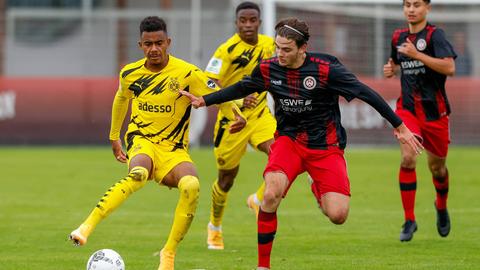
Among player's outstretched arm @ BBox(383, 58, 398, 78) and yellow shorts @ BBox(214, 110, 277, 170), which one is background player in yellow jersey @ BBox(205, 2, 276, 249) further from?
player's outstretched arm @ BBox(383, 58, 398, 78)

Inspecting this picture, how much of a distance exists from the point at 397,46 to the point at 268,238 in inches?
141

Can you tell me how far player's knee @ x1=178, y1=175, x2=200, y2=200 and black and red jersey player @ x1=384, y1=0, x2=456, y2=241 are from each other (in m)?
3.04

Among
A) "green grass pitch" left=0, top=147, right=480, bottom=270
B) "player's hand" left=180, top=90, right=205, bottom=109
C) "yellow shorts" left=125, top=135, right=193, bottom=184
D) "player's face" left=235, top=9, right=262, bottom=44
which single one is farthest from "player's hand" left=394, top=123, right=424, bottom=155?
"player's face" left=235, top=9, right=262, bottom=44

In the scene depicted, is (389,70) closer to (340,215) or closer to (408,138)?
(408,138)

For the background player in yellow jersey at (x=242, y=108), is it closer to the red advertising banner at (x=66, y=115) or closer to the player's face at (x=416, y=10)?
the player's face at (x=416, y=10)

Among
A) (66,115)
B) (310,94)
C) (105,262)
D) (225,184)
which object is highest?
(310,94)

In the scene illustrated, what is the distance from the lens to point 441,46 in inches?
448

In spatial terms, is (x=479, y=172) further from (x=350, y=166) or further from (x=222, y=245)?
(x=222, y=245)

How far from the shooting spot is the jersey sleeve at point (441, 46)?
37.1 feet

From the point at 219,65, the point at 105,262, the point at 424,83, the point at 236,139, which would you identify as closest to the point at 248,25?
the point at 219,65

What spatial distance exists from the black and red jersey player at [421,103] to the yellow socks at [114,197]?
3.53m

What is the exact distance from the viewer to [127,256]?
10.3 m

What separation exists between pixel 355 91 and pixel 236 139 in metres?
3.00

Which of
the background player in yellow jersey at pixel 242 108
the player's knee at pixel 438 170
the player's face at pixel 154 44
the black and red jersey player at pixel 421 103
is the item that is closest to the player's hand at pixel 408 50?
the black and red jersey player at pixel 421 103
